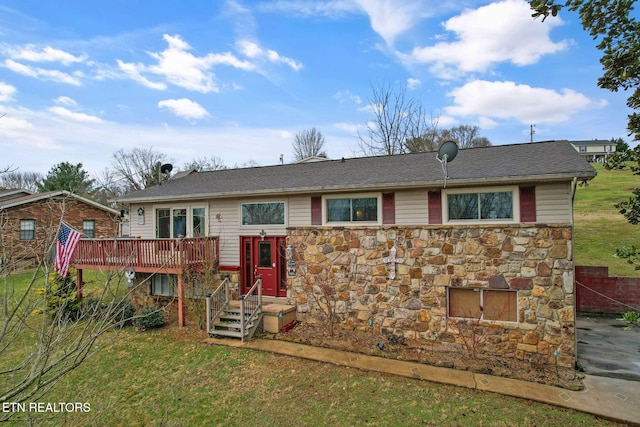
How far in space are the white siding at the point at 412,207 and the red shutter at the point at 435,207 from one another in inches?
3.9

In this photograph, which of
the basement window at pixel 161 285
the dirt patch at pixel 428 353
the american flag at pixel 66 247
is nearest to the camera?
the dirt patch at pixel 428 353

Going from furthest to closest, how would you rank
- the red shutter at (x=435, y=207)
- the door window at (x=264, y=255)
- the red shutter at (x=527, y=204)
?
the door window at (x=264, y=255), the red shutter at (x=435, y=207), the red shutter at (x=527, y=204)

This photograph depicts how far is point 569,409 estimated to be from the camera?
17.0 feet

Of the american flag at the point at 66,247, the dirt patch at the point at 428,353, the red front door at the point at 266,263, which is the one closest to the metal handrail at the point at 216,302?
the red front door at the point at 266,263

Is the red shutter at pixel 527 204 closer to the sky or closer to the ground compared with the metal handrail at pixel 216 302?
closer to the sky

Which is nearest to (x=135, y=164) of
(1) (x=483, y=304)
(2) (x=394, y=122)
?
(2) (x=394, y=122)

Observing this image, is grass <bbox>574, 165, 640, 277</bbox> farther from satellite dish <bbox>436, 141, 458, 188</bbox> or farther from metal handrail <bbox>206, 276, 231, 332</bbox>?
metal handrail <bbox>206, 276, 231, 332</bbox>

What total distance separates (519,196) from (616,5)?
480cm

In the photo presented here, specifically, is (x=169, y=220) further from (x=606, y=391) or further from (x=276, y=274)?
(x=606, y=391)

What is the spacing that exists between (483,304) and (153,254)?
31.1 feet

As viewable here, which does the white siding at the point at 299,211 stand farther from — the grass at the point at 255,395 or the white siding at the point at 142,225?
the white siding at the point at 142,225

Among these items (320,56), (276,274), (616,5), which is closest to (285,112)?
(320,56)

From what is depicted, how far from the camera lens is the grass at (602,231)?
1427cm

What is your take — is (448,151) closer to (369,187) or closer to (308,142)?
(369,187)
